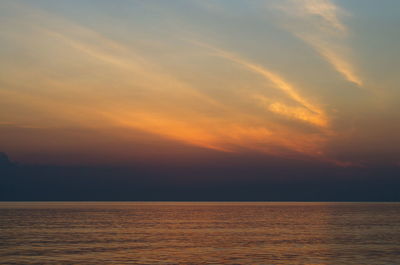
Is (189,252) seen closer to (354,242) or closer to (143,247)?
(143,247)


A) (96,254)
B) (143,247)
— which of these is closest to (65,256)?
(96,254)

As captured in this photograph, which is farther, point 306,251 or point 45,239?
point 45,239

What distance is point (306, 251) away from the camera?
62312mm

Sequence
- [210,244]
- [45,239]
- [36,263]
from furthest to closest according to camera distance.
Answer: [45,239]
[210,244]
[36,263]

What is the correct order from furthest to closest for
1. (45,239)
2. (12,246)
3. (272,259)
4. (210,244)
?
(45,239) → (210,244) → (12,246) → (272,259)

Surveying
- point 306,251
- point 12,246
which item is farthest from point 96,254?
point 306,251

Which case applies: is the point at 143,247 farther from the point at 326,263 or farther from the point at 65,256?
the point at 326,263

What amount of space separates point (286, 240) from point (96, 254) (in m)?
32.4

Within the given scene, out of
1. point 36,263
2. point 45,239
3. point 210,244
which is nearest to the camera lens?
point 36,263

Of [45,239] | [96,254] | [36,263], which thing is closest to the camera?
[36,263]

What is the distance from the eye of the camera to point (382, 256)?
57312 mm

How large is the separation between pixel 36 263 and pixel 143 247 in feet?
60.3

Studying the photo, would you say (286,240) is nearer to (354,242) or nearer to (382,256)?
(354,242)

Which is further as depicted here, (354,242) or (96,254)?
(354,242)
